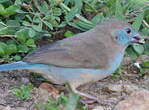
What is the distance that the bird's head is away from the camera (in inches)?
183

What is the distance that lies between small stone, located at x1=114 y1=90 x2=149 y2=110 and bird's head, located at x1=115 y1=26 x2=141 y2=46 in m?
0.70

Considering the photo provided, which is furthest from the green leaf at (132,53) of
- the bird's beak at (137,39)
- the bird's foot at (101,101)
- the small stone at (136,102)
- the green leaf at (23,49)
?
the green leaf at (23,49)

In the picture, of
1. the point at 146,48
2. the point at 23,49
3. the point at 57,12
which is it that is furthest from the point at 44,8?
the point at 146,48

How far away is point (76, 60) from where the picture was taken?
429cm

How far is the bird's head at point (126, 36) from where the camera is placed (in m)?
4.66

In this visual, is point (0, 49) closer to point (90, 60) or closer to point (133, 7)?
point (90, 60)

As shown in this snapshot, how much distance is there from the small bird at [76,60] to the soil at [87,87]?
18cm

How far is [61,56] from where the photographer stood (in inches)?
168

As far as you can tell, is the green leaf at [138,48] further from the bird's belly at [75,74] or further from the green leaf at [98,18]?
the bird's belly at [75,74]

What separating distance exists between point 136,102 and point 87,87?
0.72 meters

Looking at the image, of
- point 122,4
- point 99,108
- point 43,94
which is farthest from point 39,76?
point 122,4

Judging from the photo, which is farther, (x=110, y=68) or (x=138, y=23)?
(x=138, y=23)

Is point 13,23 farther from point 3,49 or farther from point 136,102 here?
point 136,102

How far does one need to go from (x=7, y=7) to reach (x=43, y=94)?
1.15 m
